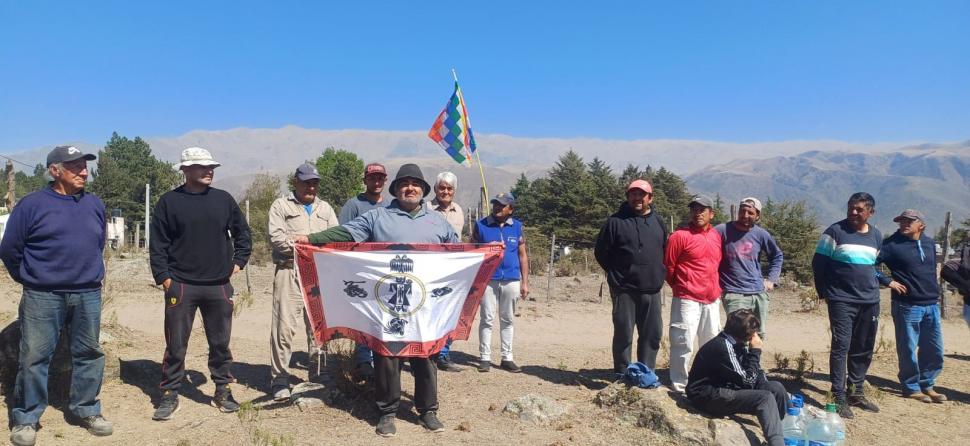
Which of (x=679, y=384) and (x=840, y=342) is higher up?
(x=840, y=342)

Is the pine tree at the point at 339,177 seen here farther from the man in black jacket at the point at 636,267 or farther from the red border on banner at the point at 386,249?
the red border on banner at the point at 386,249

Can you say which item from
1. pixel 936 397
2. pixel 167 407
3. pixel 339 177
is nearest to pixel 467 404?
→ pixel 167 407

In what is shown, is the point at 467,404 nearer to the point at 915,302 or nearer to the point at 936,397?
the point at 915,302

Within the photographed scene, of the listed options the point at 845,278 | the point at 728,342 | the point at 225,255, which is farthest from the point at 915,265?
the point at 225,255

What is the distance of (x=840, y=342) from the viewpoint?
5.66 meters

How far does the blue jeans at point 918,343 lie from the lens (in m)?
6.06

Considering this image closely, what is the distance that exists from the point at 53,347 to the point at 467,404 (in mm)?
3163

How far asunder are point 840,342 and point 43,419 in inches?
264

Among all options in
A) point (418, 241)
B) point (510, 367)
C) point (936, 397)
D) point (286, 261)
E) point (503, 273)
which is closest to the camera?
point (418, 241)

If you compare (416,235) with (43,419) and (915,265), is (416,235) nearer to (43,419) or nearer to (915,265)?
(43,419)

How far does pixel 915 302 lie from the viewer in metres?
6.01

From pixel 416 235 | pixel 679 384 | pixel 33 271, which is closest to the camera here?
pixel 33 271

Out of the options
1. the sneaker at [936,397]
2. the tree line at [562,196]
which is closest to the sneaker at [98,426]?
the sneaker at [936,397]

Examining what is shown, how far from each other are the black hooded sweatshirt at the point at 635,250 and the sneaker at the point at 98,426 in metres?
4.19
